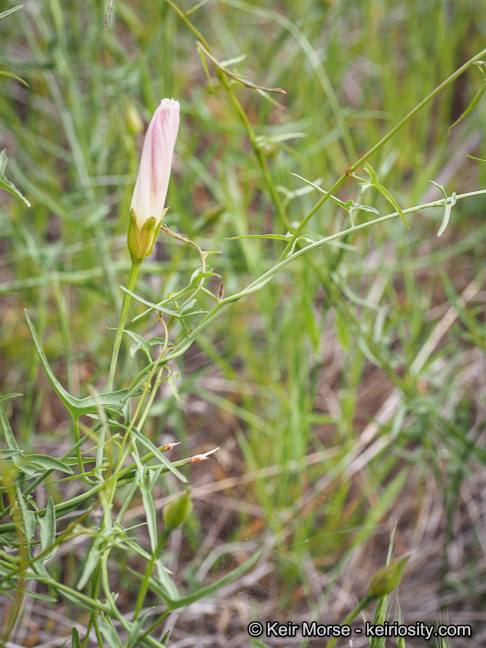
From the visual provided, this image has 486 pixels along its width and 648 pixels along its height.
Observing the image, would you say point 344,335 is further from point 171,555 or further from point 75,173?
point 75,173

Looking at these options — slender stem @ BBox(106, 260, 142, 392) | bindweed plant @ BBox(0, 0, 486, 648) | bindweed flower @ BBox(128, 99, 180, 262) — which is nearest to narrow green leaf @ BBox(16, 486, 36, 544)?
bindweed plant @ BBox(0, 0, 486, 648)

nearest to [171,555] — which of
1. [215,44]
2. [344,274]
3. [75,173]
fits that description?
[344,274]

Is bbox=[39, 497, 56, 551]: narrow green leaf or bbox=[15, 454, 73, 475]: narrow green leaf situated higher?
bbox=[15, 454, 73, 475]: narrow green leaf

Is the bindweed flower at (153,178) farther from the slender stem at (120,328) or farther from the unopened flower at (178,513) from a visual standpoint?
the unopened flower at (178,513)

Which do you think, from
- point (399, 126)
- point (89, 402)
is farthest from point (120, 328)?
point (399, 126)

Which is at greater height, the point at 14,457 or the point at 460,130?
the point at 14,457

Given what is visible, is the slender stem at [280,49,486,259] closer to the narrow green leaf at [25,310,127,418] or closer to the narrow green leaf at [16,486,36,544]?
the narrow green leaf at [25,310,127,418]

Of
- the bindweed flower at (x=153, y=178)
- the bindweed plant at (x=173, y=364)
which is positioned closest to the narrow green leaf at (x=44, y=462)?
the bindweed plant at (x=173, y=364)

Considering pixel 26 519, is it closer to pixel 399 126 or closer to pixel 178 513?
pixel 178 513

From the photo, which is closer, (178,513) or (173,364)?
(178,513)
